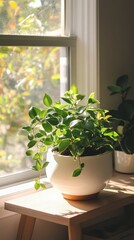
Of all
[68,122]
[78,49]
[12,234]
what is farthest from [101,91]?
[12,234]

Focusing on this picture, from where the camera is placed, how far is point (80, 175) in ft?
7.02

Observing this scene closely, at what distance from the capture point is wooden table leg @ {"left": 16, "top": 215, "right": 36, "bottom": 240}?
88.6 inches

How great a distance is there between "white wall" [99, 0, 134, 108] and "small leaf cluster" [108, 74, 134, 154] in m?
0.06

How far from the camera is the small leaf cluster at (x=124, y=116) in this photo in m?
2.63

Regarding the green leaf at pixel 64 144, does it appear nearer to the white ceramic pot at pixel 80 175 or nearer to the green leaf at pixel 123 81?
the white ceramic pot at pixel 80 175

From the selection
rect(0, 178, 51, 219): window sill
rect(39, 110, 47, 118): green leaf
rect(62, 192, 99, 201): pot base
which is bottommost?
rect(0, 178, 51, 219): window sill

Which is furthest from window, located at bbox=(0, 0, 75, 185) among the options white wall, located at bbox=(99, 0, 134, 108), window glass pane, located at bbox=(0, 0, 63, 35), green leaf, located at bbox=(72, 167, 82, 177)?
green leaf, located at bbox=(72, 167, 82, 177)

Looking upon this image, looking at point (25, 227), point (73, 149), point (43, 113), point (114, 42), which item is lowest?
point (25, 227)

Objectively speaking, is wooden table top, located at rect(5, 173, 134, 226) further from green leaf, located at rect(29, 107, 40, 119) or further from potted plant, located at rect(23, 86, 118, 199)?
green leaf, located at rect(29, 107, 40, 119)

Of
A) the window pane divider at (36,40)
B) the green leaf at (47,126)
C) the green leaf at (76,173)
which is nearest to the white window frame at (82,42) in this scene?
the window pane divider at (36,40)

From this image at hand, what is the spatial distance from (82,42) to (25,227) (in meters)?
0.97

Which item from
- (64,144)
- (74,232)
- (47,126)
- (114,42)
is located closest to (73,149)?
(64,144)

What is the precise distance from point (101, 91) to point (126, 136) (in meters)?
0.28

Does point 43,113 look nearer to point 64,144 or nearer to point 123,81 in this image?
point 64,144
